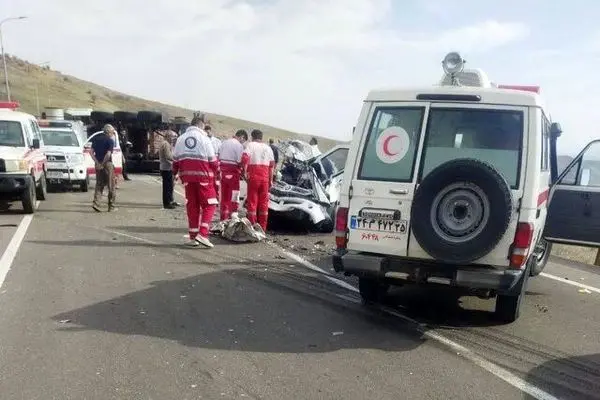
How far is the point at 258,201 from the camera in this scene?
10.6m

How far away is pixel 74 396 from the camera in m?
4.04

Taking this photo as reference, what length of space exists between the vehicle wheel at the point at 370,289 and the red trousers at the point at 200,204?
136 inches

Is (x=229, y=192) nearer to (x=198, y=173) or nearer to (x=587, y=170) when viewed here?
(x=198, y=173)

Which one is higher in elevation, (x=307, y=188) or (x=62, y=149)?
(x=307, y=188)

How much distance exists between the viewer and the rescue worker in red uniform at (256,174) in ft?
34.2

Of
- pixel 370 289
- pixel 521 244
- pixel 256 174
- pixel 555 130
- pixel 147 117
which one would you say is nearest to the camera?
pixel 521 244

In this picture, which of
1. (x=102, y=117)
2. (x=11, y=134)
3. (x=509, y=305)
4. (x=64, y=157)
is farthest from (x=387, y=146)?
(x=102, y=117)

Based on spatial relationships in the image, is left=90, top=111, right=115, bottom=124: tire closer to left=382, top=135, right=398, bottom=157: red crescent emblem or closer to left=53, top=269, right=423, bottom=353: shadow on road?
left=53, top=269, right=423, bottom=353: shadow on road

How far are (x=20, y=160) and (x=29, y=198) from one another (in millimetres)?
763

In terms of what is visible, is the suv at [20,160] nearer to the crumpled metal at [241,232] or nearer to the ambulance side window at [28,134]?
the ambulance side window at [28,134]

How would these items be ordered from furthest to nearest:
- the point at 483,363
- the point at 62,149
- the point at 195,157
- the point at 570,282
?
the point at 62,149
the point at 195,157
the point at 570,282
the point at 483,363

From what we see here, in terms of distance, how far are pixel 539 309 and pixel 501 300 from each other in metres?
1.10

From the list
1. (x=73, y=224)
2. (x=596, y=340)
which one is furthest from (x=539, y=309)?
(x=73, y=224)

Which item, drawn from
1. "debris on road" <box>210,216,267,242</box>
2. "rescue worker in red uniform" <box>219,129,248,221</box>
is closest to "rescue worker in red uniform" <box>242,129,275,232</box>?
"debris on road" <box>210,216,267,242</box>
